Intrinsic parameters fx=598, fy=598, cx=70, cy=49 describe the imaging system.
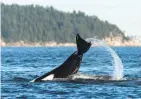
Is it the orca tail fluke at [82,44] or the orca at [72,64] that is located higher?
the orca tail fluke at [82,44]

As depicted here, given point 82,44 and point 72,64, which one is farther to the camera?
point 72,64

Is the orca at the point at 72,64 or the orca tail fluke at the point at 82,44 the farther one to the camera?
the orca at the point at 72,64

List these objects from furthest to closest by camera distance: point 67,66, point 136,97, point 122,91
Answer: point 67,66
point 122,91
point 136,97

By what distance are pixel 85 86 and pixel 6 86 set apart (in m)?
4.55

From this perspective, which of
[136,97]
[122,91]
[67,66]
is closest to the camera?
[136,97]

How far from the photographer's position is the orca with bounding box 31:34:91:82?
1373 inches

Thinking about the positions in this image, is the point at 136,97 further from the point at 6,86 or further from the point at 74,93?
the point at 6,86

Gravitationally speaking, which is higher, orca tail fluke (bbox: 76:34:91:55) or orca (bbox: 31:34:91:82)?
orca tail fluke (bbox: 76:34:91:55)

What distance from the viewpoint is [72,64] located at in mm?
35500

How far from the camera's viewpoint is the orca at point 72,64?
34.9 metres

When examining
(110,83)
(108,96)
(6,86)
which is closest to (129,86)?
(110,83)

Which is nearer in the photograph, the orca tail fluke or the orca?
the orca tail fluke

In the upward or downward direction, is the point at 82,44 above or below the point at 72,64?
above

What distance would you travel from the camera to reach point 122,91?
103 feet
